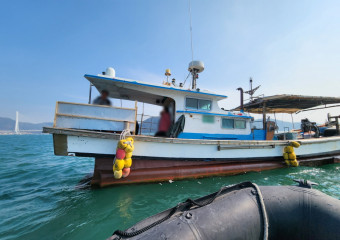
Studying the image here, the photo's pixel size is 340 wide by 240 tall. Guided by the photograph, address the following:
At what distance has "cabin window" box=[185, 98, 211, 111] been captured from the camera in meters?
6.69

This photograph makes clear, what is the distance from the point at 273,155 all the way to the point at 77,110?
8.92m

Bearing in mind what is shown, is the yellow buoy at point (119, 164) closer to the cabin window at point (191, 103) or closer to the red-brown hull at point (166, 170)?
the red-brown hull at point (166, 170)

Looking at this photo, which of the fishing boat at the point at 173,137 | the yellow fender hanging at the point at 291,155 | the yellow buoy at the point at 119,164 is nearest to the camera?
the yellow buoy at the point at 119,164

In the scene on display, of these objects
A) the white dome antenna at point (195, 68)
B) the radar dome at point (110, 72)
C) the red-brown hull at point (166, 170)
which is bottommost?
the red-brown hull at point (166, 170)

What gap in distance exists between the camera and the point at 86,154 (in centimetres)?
488

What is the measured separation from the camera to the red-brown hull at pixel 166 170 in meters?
5.20

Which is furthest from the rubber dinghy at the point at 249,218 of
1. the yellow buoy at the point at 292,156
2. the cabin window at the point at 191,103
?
the yellow buoy at the point at 292,156

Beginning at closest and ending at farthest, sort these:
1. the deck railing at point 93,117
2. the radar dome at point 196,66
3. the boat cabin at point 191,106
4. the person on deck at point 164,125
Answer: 1. the deck railing at point 93,117
2. the boat cabin at point 191,106
3. the person on deck at point 164,125
4. the radar dome at point 196,66

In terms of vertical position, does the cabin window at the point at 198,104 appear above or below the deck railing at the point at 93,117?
above

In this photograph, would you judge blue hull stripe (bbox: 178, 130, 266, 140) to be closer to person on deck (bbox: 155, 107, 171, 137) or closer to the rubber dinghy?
person on deck (bbox: 155, 107, 171, 137)

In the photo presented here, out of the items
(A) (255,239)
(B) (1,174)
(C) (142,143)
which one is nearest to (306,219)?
(A) (255,239)

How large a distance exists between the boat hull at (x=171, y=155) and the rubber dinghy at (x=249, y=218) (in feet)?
11.9

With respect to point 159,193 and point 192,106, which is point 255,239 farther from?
point 192,106

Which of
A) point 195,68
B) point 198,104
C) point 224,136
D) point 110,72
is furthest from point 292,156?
point 110,72
